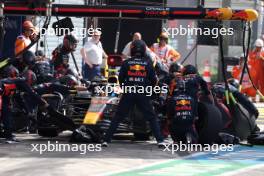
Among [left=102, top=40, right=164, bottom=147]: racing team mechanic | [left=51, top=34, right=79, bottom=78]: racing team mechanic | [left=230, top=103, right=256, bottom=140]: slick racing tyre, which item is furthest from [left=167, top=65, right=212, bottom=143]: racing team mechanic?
[left=51, top=34, right=79, bottom=78]: racing team mechanic

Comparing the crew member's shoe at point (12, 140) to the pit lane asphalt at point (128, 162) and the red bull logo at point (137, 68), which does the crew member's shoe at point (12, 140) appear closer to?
the pit lane asphalt at point (128, 162)

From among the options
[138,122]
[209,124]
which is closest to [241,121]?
[209,124]

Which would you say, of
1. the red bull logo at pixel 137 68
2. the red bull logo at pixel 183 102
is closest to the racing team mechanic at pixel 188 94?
the red bull logo at pixel 183 102

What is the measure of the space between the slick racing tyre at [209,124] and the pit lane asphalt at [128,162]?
48 cm

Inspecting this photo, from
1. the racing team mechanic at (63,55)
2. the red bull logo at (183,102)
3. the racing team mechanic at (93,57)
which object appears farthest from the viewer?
the racing team mechanic at (93,57)

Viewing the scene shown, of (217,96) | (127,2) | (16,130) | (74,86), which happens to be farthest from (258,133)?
(127,2)

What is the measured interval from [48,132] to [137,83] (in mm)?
2174

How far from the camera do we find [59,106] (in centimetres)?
1299

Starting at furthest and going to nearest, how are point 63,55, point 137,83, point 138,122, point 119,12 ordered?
point 63,55 < point 119,12 < point 138,122 < point 137,83

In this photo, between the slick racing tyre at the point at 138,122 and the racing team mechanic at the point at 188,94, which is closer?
the racing team mechanic at the point at 188,94

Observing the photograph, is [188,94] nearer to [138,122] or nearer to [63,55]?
[138,122]

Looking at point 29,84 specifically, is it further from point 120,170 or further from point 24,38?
point 120,170

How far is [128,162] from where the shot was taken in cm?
1051

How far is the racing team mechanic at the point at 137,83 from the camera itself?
12.0 m
